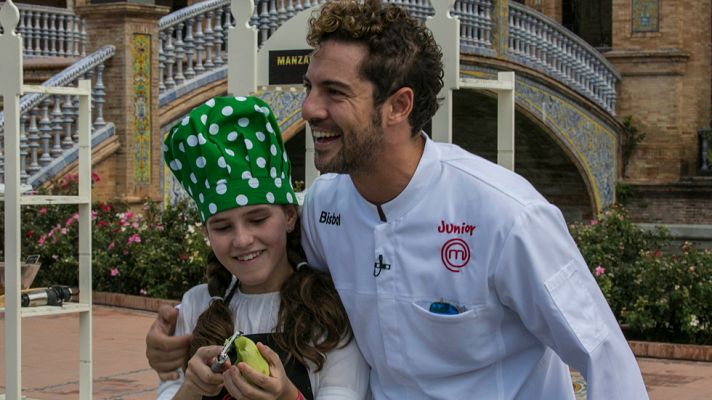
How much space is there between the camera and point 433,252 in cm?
294

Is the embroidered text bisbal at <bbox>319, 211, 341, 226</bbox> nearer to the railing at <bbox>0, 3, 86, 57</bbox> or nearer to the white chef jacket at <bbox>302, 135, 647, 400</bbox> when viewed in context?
the white chef jacket at <bbox>302, 135, 647, 400</bbox>

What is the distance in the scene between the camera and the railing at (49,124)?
14414 mm

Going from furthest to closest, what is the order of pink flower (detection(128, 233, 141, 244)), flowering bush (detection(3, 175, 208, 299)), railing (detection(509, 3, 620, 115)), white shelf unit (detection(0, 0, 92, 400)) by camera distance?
railing (detection(509, 3, 620, 115)) < pink flower (detection(128, 233, 141, 244)) < flowering bush (detection(3, 175, 208, 299)) < white shelf unit (detection(0, 0, 92, 400))

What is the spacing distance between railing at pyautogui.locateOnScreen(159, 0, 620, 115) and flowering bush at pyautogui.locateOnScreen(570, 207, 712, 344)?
365 centimetres

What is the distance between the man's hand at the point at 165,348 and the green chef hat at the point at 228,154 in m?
0.26

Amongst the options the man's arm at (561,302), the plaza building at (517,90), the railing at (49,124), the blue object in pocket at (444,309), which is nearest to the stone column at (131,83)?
the plaza building at (517,90)

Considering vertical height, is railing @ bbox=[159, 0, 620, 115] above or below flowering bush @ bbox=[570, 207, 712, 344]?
above

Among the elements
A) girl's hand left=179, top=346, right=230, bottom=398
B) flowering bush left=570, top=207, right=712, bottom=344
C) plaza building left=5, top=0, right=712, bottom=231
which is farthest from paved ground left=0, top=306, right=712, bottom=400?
girl's hand left=179, top=346, right=230, bottom=398

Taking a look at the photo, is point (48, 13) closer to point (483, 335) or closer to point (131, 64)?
point (131, 64)

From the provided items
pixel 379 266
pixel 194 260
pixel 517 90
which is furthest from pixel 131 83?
pixel 379 266

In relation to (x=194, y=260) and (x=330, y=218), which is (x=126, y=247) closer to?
(x=194, y=260)

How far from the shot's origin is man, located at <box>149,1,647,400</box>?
2.84m

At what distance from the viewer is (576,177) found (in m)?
24.5

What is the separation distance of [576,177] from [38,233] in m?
12.9
